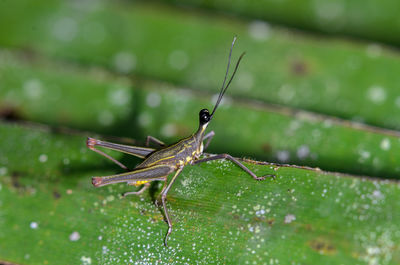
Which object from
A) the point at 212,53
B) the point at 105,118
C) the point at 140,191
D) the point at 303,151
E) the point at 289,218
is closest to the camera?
the point at 289,218

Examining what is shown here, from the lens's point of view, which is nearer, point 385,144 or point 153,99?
point 385,144

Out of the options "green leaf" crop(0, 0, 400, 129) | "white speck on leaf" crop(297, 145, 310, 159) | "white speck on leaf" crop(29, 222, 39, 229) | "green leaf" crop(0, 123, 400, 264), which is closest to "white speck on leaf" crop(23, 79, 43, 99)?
"green leaf" crop(0, 0, 400, 129)

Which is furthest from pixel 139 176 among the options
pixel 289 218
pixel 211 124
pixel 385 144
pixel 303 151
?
pixel 385 144

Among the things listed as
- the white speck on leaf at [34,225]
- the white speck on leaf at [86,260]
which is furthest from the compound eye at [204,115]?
the white speck on leaf at [34,225]

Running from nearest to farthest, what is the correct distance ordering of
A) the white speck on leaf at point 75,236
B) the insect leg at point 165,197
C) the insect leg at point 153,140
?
the insect leg at point 165,197
the white speck on leaf at point 75,236
the insect leg at point 153,140

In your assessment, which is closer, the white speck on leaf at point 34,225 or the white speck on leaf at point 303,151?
the white speck on leaf at point 34,225

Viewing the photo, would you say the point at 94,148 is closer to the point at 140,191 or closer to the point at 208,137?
the point at 140,191

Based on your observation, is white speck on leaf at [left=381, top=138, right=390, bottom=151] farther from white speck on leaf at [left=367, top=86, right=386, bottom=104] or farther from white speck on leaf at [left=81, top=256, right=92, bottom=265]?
white speck on leaf at [left=81, top=256, right=92, bottom=265]

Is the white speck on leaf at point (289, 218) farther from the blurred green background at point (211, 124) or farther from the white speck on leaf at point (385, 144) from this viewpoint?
the white speck on leaf at point (385, 144)
